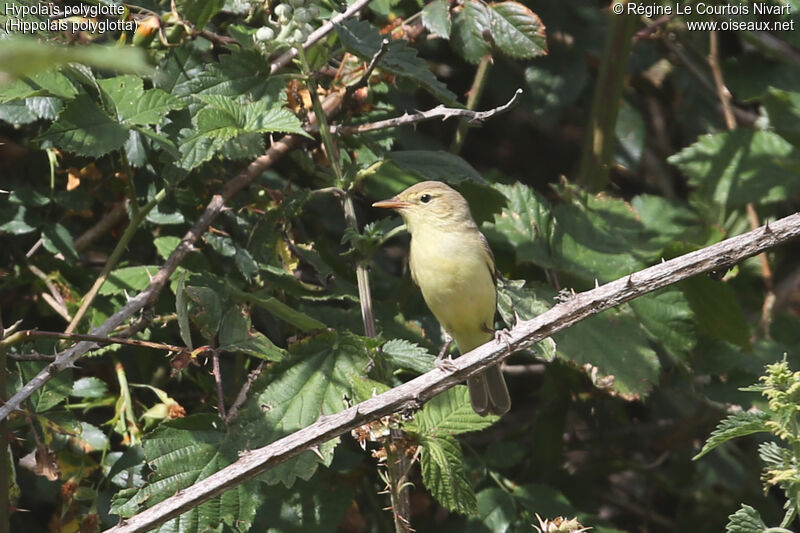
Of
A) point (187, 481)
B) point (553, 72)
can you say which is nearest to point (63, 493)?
point (187, 481)

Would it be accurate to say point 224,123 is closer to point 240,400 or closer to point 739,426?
point 240,400

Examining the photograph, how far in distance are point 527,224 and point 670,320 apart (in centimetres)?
73

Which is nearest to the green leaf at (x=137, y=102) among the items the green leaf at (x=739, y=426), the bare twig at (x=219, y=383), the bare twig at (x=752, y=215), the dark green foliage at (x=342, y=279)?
the dark green foliage at (x=342, y=279)

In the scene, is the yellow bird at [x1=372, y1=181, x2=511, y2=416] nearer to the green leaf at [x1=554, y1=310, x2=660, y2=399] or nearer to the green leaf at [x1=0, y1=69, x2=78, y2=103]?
the green leaf at [x1=554, y1=310, x2=660, y2=399]

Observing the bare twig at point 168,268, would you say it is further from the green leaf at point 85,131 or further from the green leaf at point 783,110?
the green leaf at point 783,110

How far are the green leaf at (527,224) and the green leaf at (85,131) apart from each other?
5.37 feet

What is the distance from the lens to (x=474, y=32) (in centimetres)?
349

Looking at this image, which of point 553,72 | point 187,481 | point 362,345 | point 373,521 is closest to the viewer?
point 187,481

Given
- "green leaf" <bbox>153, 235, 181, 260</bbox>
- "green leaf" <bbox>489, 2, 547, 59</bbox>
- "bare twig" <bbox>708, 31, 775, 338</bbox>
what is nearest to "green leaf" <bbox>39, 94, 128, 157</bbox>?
"green leaf" <bbox>153, 235, 181, 260</bbox>

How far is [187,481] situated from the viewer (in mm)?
2762

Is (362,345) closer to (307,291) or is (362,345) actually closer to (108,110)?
(307,291)

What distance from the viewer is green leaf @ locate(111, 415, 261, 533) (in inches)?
107

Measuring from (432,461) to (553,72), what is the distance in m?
2.71

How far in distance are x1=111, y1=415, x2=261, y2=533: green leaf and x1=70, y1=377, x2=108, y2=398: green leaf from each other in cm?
44
